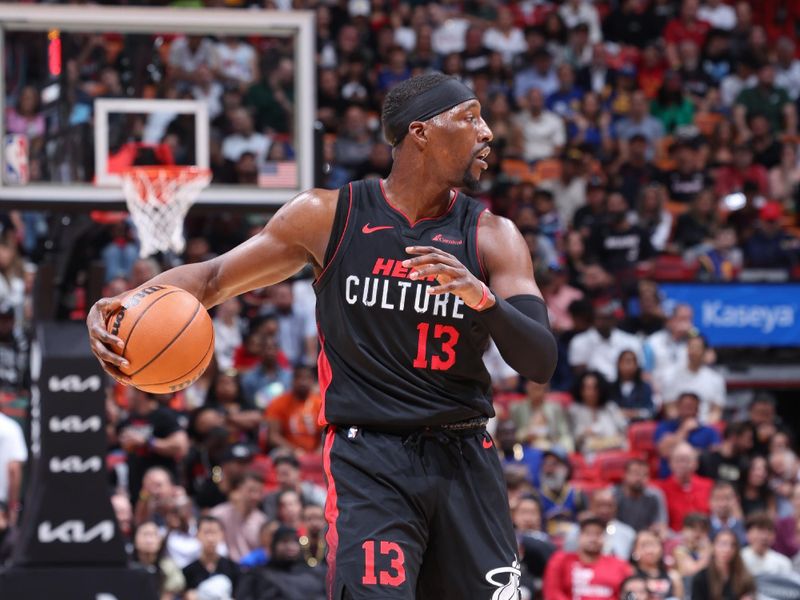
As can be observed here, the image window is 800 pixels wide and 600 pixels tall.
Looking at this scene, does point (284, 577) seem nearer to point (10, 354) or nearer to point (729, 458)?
point (10, 354)

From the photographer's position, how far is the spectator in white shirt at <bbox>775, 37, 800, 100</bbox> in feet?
65.3

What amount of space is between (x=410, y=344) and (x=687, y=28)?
55.2 ft

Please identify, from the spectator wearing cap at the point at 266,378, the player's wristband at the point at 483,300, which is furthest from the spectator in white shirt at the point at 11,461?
the player's wristband at the point at 483,300

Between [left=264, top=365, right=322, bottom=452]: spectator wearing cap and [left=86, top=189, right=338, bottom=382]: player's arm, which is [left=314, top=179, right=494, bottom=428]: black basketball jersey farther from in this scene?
[left=264, top=365, right=322, bottom=452]: spectator wearing cap

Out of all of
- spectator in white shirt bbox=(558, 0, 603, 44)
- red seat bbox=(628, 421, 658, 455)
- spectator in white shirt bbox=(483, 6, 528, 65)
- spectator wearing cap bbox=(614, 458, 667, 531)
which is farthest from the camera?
spectator in white shirt bbox=(558, 0, 603, 44)

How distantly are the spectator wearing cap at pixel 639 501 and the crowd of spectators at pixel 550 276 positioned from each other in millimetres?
19

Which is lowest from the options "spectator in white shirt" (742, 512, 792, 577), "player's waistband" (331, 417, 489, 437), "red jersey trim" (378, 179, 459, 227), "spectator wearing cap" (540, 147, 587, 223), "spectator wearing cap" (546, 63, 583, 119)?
"spectator in white shirt" (742, 512, 792, 577)

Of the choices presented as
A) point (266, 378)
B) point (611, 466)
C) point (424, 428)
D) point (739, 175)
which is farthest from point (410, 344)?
point (739, 175)

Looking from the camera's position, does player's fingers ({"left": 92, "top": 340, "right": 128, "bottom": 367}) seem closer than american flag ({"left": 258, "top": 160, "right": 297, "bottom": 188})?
Yes

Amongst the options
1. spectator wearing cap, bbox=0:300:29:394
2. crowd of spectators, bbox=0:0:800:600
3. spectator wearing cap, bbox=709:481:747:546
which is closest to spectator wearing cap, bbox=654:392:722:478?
crowd of spectators, bbox=0:0:800:600

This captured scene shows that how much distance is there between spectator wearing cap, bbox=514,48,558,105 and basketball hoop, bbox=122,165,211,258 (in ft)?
32.5

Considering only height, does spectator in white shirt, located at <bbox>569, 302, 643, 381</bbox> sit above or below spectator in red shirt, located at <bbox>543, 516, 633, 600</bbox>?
above

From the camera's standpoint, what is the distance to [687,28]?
66.7 feet

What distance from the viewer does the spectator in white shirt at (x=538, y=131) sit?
17562mm
